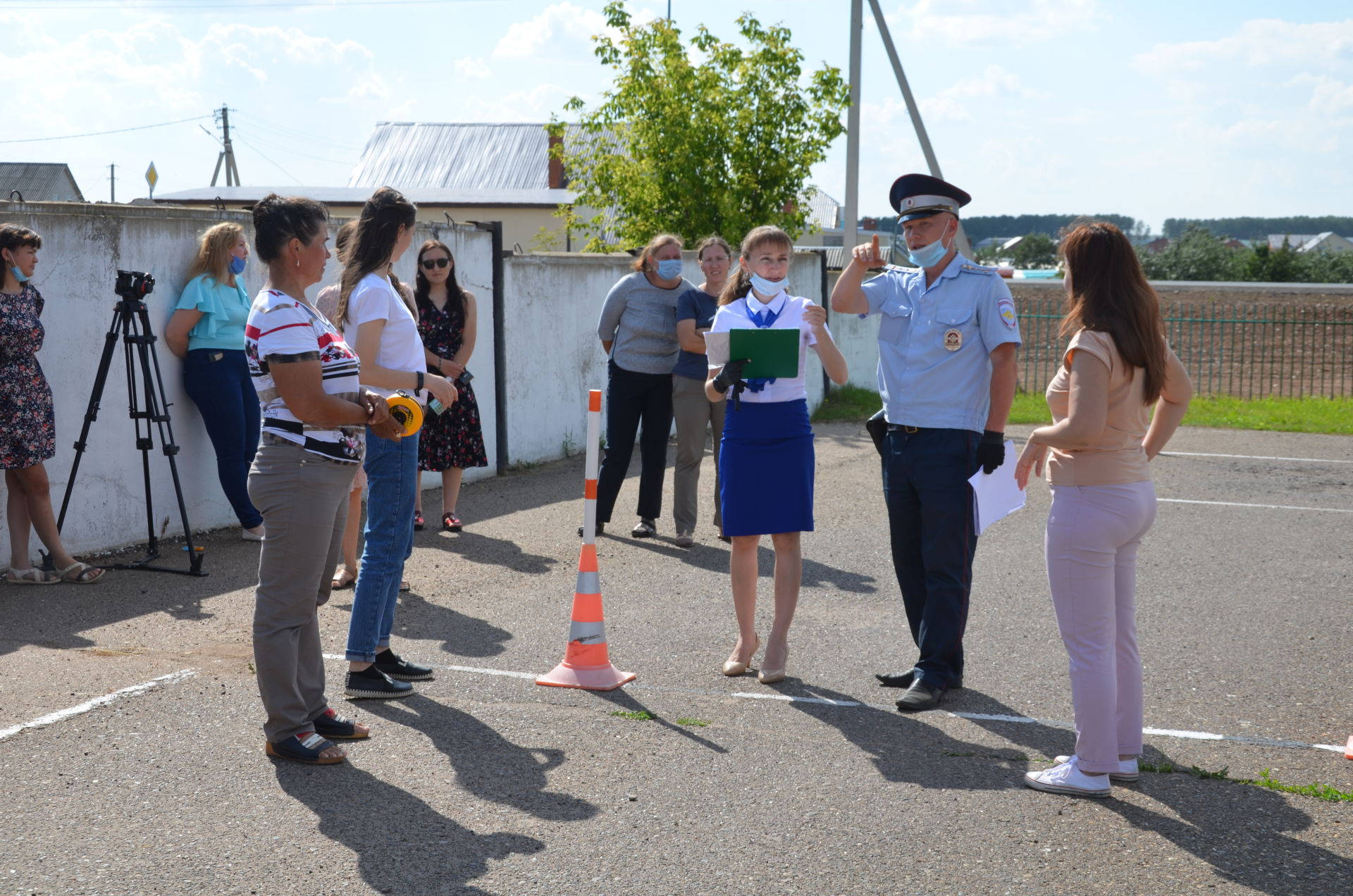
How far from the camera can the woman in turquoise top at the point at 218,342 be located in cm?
818

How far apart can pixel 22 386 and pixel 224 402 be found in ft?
4.68

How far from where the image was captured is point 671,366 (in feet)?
29.7

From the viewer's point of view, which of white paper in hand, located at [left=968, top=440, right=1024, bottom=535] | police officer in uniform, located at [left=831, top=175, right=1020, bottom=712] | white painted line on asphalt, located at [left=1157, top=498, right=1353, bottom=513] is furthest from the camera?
white painted line on asphalt, located at [left=1157, top=498, right=1353, bottom=513]

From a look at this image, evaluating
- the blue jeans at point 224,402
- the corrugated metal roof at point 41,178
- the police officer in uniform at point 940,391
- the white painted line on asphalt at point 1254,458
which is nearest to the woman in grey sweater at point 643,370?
the blue jeans at point 224,402

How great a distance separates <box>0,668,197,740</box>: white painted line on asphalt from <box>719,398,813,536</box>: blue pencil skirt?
8.18 ft

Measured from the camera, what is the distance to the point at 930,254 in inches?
207

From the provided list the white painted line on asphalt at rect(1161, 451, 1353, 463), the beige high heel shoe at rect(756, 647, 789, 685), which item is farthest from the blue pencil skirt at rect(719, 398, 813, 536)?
the white painted line on asphalt at rect(1161, 451, 1353, 463)

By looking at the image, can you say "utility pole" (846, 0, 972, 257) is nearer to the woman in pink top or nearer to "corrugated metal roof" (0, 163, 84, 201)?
the woman in pink top

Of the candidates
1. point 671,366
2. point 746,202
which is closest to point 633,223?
point 746,202

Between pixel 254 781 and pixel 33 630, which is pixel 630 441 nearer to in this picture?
pixel 33 630

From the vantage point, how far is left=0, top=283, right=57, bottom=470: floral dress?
6.82m

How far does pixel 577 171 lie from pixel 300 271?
15.9 m

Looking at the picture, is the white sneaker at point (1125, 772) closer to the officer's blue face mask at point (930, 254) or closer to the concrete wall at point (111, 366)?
the officer's blue face mask at point (930, 254)

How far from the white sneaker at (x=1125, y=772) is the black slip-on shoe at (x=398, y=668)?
275cm
